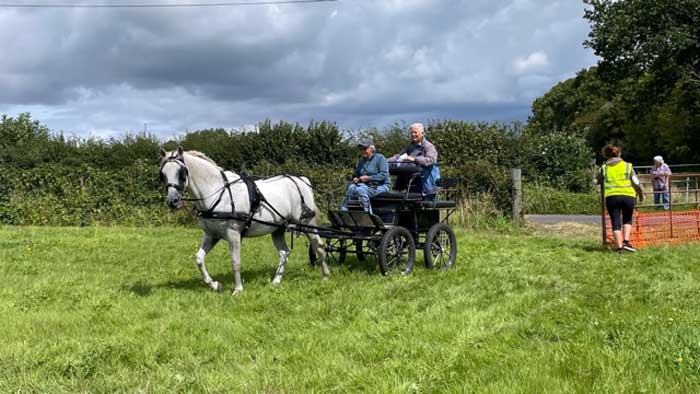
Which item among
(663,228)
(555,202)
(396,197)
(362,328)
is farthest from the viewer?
(555,202)

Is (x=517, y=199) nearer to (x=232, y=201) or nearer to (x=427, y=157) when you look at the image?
(x=427, y=157)

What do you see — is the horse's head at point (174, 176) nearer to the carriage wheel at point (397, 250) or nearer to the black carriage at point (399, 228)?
the black carriage at point (399, 228)

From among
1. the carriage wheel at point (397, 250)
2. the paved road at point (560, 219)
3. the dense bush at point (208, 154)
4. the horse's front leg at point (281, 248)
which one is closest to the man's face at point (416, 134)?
the carriage wheel at point (397, 250)

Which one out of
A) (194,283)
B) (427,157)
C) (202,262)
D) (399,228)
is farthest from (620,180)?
(194,283)

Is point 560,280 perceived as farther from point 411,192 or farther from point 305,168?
point 305,168

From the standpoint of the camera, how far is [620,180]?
9250mm

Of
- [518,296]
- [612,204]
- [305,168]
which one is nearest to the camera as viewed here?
[518,296]

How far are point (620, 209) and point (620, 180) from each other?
503mm

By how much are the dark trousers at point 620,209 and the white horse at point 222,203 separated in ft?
16.7

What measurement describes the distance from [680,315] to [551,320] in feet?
3.78

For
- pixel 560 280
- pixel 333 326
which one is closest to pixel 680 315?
pixel 560 280

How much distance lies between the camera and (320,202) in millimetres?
14414

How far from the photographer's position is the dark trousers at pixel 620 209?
9.23 m

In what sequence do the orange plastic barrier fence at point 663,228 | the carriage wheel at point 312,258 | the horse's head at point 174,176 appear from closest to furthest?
the horse's head at point 174,176, the carriage wheel at point 312,258, the orange plastic barrier fence at point 663,228
